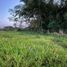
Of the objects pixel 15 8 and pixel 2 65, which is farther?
pixel 15 8

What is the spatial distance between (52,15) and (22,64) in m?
18.2

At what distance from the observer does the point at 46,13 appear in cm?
2403

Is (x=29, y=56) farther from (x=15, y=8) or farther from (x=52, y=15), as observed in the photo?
(x=15, y=8)

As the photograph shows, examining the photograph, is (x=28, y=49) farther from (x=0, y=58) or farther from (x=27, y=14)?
(x=27, y=14)

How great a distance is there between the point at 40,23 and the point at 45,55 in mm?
17098

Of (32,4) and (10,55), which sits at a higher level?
(32,4)

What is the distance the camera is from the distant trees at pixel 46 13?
22781 millimetres

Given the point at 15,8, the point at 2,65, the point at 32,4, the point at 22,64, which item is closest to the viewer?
the point at 2,65

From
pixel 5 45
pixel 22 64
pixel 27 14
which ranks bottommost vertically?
pixel 22 64

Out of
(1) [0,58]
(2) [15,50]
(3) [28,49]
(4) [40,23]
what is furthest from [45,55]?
(4) [40,23]

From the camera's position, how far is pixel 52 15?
23578mm

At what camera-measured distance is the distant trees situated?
Answer: 22781mm

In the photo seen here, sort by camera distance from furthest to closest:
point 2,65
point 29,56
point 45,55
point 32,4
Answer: point 32,4 → point 45,55 → point 29,56 → point 2,65

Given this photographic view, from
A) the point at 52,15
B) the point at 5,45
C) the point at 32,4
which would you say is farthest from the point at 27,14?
the point at 5,45
